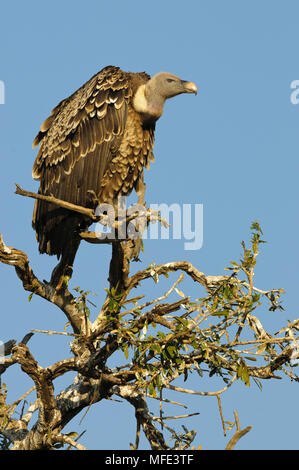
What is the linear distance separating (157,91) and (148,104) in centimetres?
22

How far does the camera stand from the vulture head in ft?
29.7

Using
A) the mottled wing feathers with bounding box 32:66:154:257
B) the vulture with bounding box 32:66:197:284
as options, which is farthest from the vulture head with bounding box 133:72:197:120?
the mottled wing feathers with bounding box 32:66:154:257

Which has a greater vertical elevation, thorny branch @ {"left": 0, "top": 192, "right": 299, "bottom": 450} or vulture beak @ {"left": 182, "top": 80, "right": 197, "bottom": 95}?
vulture beak @ {"left": 182, "top": 80, "right": 197, "bottom": 95}

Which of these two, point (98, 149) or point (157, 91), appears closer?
point (98, 149)

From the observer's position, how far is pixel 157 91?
9.15 meters

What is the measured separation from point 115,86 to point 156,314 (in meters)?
3.09

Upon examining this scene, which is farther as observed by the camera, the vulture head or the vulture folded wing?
the vulture head

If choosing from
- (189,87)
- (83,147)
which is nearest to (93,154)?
(83,147)

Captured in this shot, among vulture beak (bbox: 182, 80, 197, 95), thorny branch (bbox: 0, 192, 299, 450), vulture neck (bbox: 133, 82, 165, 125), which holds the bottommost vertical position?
thorny branch (bbox: 0, 192, 299, 450)

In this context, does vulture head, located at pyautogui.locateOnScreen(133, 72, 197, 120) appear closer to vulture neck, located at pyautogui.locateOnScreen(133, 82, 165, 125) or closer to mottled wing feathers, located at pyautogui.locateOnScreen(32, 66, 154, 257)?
vulture neck, located at pyautogui.locateOnScreen(133, 82, 165, 125)

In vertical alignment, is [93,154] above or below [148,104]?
below

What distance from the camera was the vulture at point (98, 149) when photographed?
28.7 feet

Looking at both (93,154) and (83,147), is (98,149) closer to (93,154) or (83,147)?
(93,154)
